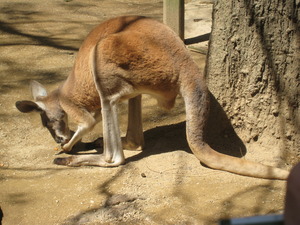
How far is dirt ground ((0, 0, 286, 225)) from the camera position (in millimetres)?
3242

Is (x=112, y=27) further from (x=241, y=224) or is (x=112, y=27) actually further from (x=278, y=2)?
(x=241, y=224)

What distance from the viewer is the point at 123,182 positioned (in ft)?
12.3

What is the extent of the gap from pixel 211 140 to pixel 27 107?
6.15ft

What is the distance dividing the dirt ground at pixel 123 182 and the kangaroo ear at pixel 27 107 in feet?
1.36

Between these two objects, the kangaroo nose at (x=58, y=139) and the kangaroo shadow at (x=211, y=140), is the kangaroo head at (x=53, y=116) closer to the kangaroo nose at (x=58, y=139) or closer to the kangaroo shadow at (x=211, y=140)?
the kangaroo nose at (x=58, y=139)

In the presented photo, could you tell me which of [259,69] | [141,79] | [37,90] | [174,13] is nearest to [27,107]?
[37,90]

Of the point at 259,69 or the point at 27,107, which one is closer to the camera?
the point at 259,69

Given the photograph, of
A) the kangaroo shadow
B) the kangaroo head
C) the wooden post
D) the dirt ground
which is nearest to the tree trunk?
the kangaroo shadow

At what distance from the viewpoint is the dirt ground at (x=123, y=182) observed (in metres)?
3.24

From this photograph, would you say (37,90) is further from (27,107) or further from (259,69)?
(259,69)

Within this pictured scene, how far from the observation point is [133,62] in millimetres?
3809

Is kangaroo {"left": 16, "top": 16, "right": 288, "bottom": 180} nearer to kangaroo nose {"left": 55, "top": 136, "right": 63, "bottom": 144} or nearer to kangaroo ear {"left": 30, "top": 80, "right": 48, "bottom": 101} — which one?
kangaroo nose {"left": 55, "top": 136, "right": 63, "bottom": 144}

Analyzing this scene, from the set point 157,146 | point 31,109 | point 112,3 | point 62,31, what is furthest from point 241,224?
point 112,3

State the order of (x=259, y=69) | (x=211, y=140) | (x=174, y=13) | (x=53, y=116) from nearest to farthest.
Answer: (x=259, y=69), (x=211, y=140), (x=53, y=116), (x=174, y=13)
